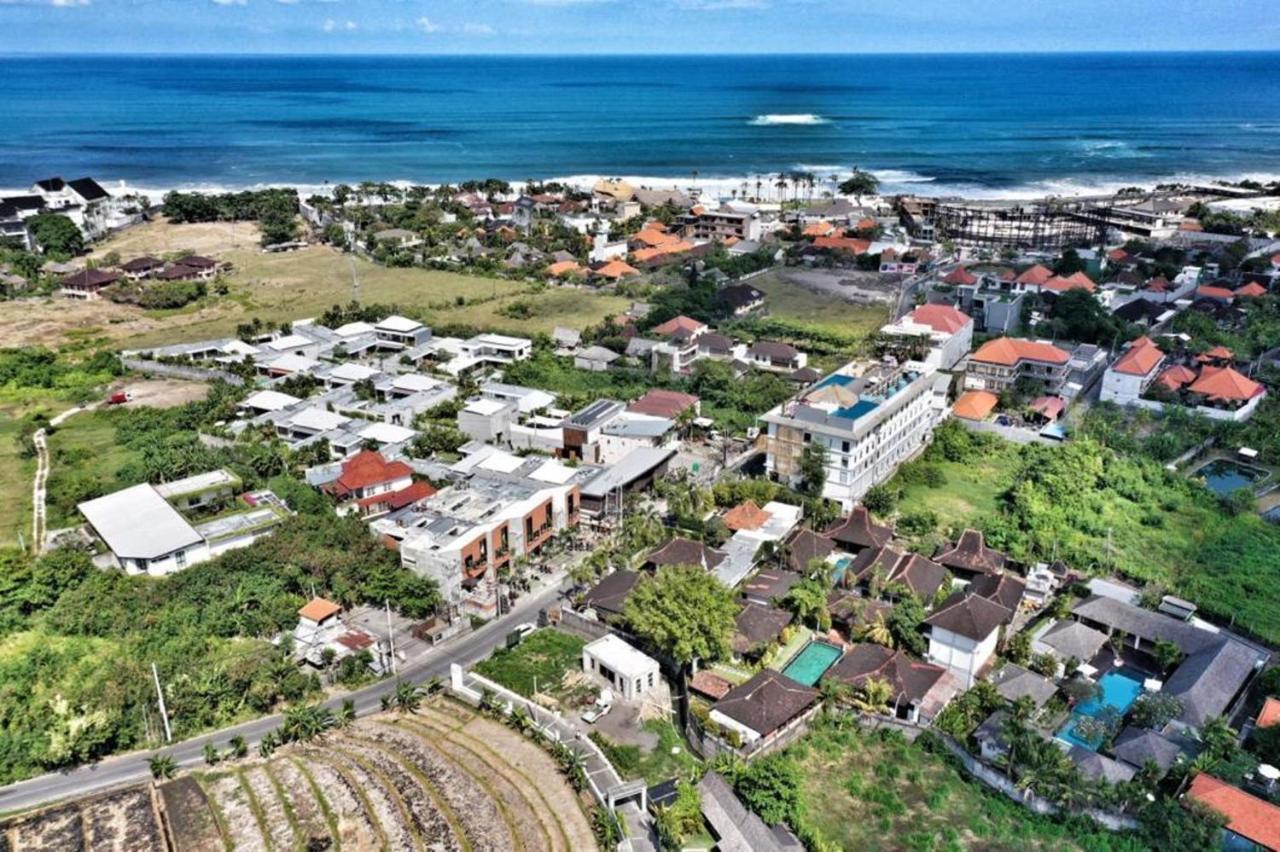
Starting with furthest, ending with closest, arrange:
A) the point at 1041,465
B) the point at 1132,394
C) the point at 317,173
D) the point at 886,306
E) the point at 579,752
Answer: the point at 317,173, the point at 886,306, the point at 1132,394, the point at 1041,465, the point at 579,752

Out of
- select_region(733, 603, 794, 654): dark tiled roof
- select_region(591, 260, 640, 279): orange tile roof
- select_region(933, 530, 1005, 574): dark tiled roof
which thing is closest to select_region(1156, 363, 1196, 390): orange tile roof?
select_region(933, 530, 1005, 574): dark tiled roof

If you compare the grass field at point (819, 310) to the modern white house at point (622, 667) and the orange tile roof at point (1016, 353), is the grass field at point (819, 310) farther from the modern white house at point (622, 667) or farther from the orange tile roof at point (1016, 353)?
the modern white house at point (622, 667)

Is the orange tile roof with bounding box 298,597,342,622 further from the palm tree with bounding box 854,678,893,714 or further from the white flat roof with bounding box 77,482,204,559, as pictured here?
the palm tree with bounding box 854,678,893,714

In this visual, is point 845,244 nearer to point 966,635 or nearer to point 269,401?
point 269,401

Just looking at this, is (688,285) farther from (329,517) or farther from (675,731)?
(675,731)

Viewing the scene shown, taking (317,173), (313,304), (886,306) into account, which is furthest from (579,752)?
(317,173)

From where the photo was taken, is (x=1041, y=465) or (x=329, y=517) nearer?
(x=329, y=517)
